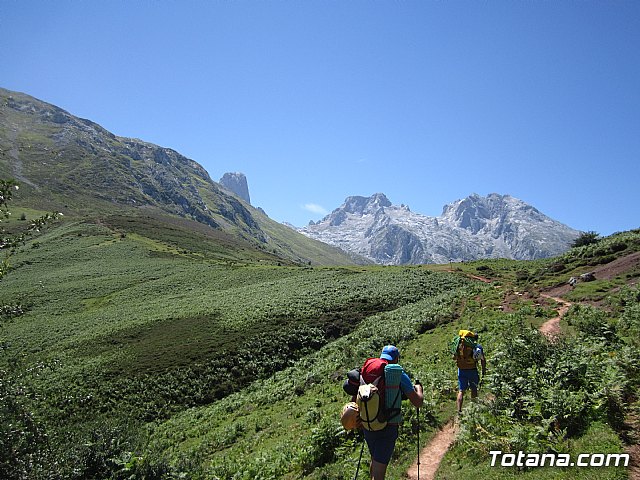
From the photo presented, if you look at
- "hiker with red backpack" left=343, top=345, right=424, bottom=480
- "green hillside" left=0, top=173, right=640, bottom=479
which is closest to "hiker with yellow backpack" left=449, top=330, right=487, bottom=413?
"green hillside" left=0, top=173, right=640, bottom=479

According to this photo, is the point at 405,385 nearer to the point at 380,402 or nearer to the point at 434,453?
the point at 380,402

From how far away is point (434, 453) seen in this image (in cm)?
1113

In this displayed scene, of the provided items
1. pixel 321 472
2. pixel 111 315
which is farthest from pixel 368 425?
pixel 111 315

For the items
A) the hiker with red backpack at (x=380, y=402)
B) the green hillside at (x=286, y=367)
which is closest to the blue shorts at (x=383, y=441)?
the hiker with red backpack at (x=380, y=402)

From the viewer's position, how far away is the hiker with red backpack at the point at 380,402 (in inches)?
280

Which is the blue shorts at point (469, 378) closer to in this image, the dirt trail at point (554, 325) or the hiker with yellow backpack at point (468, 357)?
the hiker with yellow backpack at point (468, 357)

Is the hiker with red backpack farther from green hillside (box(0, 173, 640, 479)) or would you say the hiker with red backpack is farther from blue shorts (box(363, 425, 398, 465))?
green hillside (box(0, 173, 640, 479))

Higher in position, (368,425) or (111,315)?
(368,425)

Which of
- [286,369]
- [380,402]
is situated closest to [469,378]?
[380,402]

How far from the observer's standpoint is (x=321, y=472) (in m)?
11.5

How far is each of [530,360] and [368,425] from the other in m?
8.78

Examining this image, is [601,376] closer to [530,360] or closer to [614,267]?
[530,360]

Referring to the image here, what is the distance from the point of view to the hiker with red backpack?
7.10 meters

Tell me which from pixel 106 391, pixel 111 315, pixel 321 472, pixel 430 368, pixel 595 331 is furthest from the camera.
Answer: pixel 111 315
